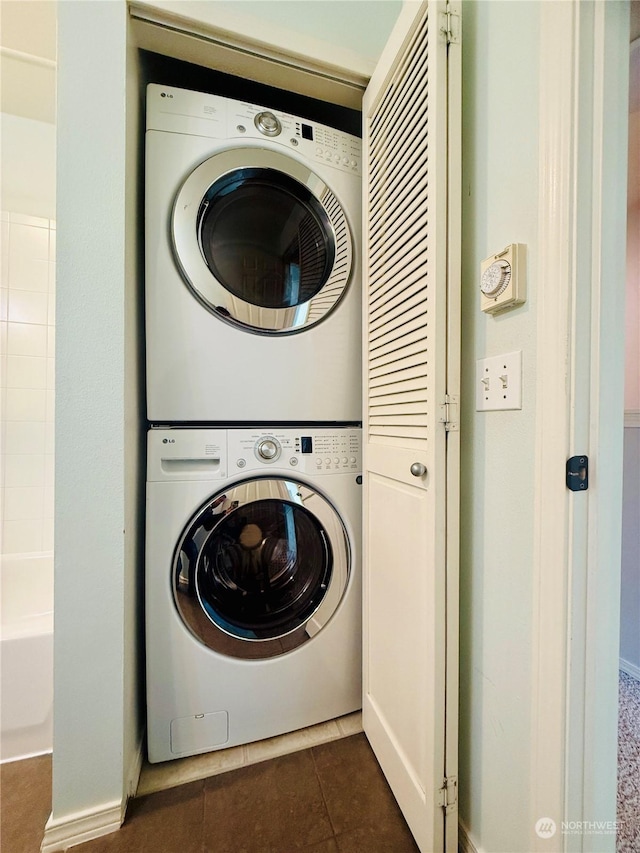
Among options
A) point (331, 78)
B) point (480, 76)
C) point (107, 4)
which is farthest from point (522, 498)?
point (107, 4)

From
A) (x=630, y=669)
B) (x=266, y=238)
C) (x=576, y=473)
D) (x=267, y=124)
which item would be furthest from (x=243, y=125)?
(x=630, y=669)

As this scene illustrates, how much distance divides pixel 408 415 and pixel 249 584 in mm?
737

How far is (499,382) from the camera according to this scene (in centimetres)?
70

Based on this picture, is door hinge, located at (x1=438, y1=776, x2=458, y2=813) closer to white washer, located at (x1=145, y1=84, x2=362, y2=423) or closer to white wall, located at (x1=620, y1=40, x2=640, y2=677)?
white washer, located at (x1=145, y1=84, x2=362, y2=423)

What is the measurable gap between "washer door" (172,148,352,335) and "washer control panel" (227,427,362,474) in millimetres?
333

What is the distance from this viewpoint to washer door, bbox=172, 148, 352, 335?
3.28 feet

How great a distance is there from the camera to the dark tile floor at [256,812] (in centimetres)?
84

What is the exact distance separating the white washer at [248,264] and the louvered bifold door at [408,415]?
0.11 m

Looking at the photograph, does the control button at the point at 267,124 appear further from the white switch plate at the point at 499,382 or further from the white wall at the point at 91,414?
the white switch plate at the point at 499,382

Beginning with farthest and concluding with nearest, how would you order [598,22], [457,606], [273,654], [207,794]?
[273,654] → [207,794] → [457,606] → [598,22]

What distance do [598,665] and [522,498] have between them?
29 centimetres

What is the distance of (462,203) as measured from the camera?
2.68 feet

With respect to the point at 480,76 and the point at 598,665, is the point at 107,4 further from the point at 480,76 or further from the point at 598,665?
the point at 598,665

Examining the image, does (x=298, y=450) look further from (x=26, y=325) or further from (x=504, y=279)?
(x=26, y=325)
